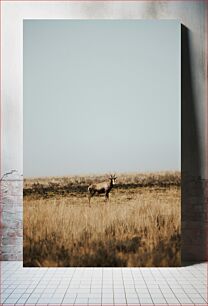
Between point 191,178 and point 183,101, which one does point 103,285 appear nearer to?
point 191,178

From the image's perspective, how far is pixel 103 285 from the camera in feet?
11.1

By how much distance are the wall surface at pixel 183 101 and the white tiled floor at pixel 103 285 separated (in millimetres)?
301

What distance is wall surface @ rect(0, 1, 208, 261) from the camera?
4.03 m

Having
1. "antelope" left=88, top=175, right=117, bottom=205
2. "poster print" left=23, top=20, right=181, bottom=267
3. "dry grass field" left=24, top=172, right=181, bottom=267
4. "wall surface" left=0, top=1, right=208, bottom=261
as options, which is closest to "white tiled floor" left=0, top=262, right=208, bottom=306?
"dry grass field" left=24, top=172, right=181, bottom=267

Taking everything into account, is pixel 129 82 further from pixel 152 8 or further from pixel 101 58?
pixel 152 8

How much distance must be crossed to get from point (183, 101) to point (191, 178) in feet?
2.01

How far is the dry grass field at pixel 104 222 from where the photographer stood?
3855 millimetres

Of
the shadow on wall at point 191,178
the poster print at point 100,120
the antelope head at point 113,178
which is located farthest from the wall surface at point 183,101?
the antelope head at point 113,178

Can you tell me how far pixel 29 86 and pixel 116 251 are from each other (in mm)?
1444

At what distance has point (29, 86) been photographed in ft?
13.1

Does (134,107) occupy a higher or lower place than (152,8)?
lower

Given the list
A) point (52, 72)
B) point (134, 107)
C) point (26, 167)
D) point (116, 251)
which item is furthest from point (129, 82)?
point (116, 251)

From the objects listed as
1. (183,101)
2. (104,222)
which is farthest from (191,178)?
(104,222)

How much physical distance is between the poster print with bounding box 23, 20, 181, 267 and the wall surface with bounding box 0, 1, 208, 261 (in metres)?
0.10
